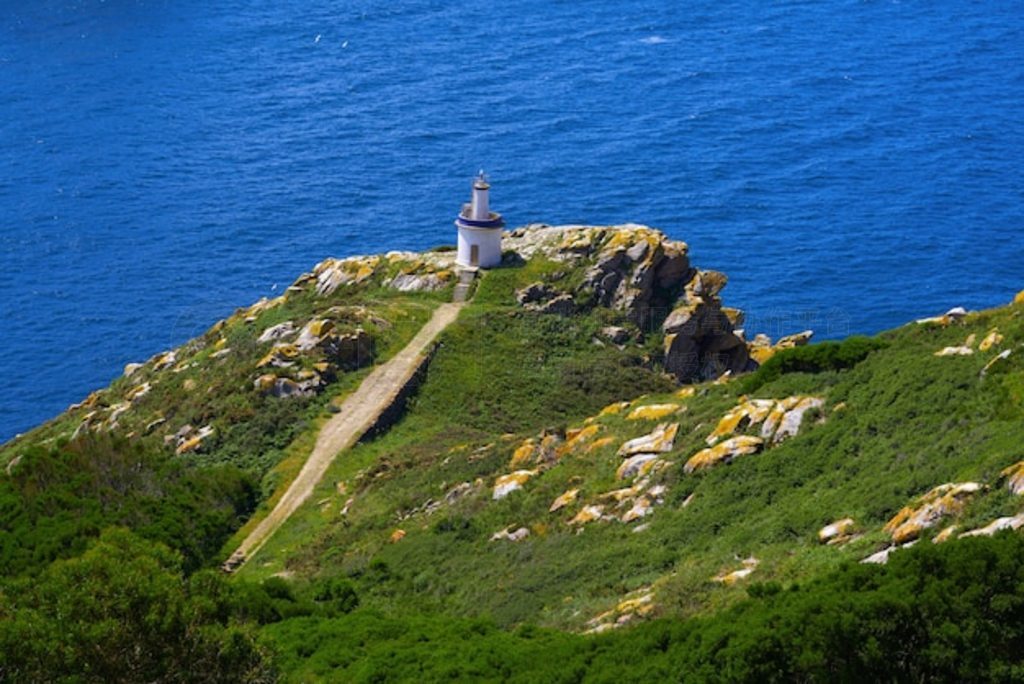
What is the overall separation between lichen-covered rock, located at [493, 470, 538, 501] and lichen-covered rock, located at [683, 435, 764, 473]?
8.41 metres

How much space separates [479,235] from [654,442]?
32413mm

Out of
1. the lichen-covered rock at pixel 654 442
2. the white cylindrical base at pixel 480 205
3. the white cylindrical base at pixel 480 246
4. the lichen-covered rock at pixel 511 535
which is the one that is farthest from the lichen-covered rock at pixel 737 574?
the white cylindrical base at pixel 480 246

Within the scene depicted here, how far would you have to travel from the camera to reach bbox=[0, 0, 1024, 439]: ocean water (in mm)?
124188

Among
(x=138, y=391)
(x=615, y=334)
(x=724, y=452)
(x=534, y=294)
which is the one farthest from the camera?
(x=534, y=294)

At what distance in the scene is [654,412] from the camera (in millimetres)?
66125

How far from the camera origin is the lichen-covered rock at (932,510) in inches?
1683

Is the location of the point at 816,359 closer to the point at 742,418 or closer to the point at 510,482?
the point at 742,418

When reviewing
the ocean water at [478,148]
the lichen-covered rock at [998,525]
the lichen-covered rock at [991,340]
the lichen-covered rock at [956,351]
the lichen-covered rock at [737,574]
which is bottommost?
the ocean water at [478,148]

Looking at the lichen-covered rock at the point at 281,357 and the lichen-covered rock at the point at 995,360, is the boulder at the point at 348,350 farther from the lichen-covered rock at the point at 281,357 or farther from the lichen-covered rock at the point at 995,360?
the lichen-covered rock at the point at 995,360

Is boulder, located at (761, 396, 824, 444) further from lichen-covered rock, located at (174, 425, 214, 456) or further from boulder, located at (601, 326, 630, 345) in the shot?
lichen-covered rock, located at (174, 425, 214, 456)

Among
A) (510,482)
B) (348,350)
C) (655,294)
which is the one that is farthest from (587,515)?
(655,294)

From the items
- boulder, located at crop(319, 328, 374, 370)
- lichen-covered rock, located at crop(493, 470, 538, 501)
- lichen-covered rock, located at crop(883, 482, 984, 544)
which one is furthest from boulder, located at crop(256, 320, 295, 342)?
lichen-covered rock, located at crop(883, 482, 984, 544)

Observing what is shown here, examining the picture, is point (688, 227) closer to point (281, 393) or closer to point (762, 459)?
point (281, 393)

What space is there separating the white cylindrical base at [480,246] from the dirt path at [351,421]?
5.31 m
